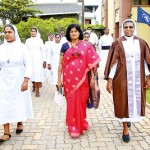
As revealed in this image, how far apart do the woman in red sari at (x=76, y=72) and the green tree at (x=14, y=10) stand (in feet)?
87.3

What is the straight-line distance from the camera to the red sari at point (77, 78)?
5879mm

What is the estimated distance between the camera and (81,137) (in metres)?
5.89

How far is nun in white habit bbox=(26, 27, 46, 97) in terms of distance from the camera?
33.0 feet

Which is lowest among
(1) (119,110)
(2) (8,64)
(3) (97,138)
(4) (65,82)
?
(3) (97,138)

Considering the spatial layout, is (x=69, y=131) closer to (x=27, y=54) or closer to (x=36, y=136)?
(x=36, y=136)

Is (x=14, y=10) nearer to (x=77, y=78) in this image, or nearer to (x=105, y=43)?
(x=105, y=43)

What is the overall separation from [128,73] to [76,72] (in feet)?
3.03

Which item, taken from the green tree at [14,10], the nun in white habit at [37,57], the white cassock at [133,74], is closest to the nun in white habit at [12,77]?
the white cassock at [133,74]

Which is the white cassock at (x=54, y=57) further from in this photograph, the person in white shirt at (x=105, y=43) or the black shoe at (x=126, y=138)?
the black shoe at (x=126, y=138)

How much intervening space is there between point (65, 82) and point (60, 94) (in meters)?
0.34

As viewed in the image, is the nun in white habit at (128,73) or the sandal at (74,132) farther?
the sandal at (74,132)

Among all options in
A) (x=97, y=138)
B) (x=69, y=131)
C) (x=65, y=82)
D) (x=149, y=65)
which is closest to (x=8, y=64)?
(x=65, y=82)

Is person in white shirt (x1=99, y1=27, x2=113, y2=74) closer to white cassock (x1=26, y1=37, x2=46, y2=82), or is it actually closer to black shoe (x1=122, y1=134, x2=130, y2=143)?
white cassock (x1=26, y1=37, x2=46, y2=82)

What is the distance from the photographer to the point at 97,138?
5.81m
